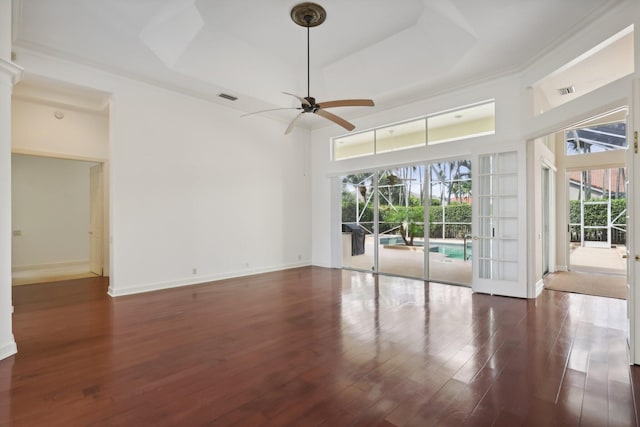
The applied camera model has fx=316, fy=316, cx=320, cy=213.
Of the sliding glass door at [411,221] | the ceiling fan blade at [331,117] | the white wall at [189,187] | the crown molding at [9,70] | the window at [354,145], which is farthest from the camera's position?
the window at [354,145]

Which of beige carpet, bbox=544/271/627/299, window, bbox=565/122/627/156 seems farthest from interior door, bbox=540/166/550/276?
window, bbox=565/122/627/156

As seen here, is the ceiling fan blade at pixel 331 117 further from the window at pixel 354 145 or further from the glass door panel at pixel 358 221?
the glass door panel at pixel 358 221

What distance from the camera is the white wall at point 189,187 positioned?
510 cm

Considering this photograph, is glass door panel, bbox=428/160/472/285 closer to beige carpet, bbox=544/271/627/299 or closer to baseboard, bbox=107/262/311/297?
beige carpet, bbox=544/271/627/299

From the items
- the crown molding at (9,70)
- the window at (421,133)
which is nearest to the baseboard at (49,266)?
the crown molding at (9,70)

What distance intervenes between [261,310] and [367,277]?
2782 millimetres

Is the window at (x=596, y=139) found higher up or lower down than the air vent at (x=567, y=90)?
lower down

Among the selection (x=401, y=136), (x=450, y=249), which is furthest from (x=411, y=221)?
(x=401, y=136)

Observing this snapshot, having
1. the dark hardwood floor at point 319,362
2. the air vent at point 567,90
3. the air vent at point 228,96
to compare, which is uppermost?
the air vent at point 228,96

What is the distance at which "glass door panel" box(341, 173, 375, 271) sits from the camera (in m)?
7.25

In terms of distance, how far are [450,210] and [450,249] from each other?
3.60 feet

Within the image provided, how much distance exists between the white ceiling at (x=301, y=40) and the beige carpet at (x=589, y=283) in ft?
12.4

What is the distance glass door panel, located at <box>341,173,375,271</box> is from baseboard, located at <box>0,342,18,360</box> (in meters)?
5.75

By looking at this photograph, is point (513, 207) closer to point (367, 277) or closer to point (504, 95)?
point (504, 95)
